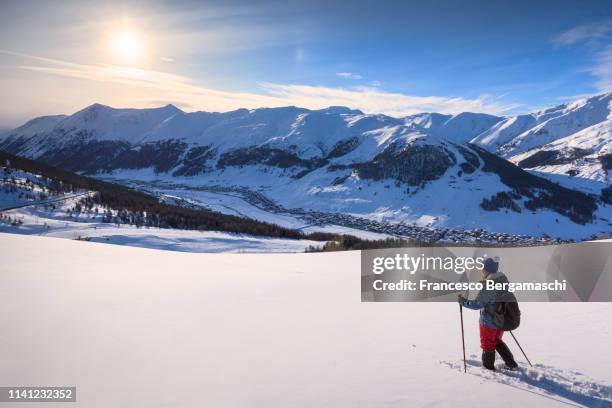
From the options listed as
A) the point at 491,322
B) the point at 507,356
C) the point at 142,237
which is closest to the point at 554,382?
the point at 507,356

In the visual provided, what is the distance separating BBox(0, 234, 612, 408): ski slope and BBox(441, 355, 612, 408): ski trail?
0.03 meters

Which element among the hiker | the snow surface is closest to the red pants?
the hiker

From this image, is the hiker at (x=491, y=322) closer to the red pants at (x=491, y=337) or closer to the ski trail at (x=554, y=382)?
the red pants at (x=491, y=337)

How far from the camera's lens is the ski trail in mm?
5551

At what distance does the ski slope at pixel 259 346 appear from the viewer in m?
5.32

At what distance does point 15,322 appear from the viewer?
689 cm

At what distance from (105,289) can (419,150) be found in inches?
5621

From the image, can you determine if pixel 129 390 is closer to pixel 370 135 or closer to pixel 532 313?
pixel 532 313

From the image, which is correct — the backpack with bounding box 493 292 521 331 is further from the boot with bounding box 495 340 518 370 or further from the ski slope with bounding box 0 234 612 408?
the ski slope with bounding box 0 234 612 408

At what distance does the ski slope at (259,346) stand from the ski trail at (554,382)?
0.03m

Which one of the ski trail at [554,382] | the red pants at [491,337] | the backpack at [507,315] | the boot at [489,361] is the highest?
the backpack at [507,315]

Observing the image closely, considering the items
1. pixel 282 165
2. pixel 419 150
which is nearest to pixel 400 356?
pixel 419 150

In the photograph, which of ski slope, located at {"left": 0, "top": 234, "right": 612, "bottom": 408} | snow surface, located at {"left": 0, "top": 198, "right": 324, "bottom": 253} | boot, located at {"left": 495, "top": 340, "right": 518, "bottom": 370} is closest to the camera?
ski slope, located at {"left": 0, "top": 234, "right": 612, "bottom": 408}

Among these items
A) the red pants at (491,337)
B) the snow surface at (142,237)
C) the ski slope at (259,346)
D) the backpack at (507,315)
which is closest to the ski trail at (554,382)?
the ski slope at (259,346)
